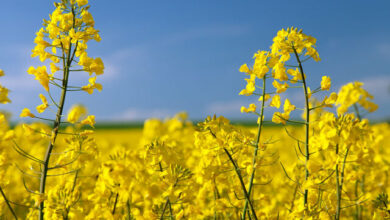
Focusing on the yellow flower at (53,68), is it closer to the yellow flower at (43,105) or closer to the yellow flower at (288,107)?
the yellow flower at (43,105)

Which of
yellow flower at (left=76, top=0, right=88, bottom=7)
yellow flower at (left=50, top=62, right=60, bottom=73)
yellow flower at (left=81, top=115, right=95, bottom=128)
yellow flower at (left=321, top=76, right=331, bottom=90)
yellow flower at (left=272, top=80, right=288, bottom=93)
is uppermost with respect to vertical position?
yellow flower at (left=76, top=0, right=88, bottom=7)

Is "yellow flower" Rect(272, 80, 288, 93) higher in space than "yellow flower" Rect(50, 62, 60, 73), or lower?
higher

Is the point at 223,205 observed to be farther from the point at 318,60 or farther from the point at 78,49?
the point at 78,49

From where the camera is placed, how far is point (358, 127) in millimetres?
2631

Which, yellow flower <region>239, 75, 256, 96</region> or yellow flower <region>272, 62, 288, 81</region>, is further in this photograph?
yellow flower <region>239, 75, 256, 96</region>

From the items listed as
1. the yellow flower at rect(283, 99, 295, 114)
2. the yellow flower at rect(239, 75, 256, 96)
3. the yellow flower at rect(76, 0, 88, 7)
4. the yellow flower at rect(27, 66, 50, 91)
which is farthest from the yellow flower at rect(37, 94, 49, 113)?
the yellow flower at rect(283, 99, 295, 114)

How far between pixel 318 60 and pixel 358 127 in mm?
666

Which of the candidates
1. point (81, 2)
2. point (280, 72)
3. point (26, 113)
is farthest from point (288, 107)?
point (26, 113)

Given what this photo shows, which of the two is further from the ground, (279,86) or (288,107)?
(279,86)

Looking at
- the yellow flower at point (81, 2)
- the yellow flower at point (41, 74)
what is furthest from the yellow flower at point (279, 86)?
the yellow flower at point (41, 74)

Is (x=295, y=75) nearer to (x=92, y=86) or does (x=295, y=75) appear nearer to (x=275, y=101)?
(x=275, y=101)

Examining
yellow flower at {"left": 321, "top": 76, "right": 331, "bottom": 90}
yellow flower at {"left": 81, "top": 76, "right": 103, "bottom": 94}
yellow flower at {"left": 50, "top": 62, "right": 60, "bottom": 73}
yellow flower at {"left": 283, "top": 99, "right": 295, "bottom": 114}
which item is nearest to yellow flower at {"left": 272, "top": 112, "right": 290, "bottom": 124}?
yellow flower at {"left": 283, "top": 99, "right": 295, "bottom": 114}

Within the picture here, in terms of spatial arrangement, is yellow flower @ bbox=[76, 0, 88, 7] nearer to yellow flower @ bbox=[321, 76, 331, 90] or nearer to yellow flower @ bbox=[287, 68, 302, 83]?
yellow flower @ bbox=[287, 68, 302, 83]

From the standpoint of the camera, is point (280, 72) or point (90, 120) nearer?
point (280, 72)
